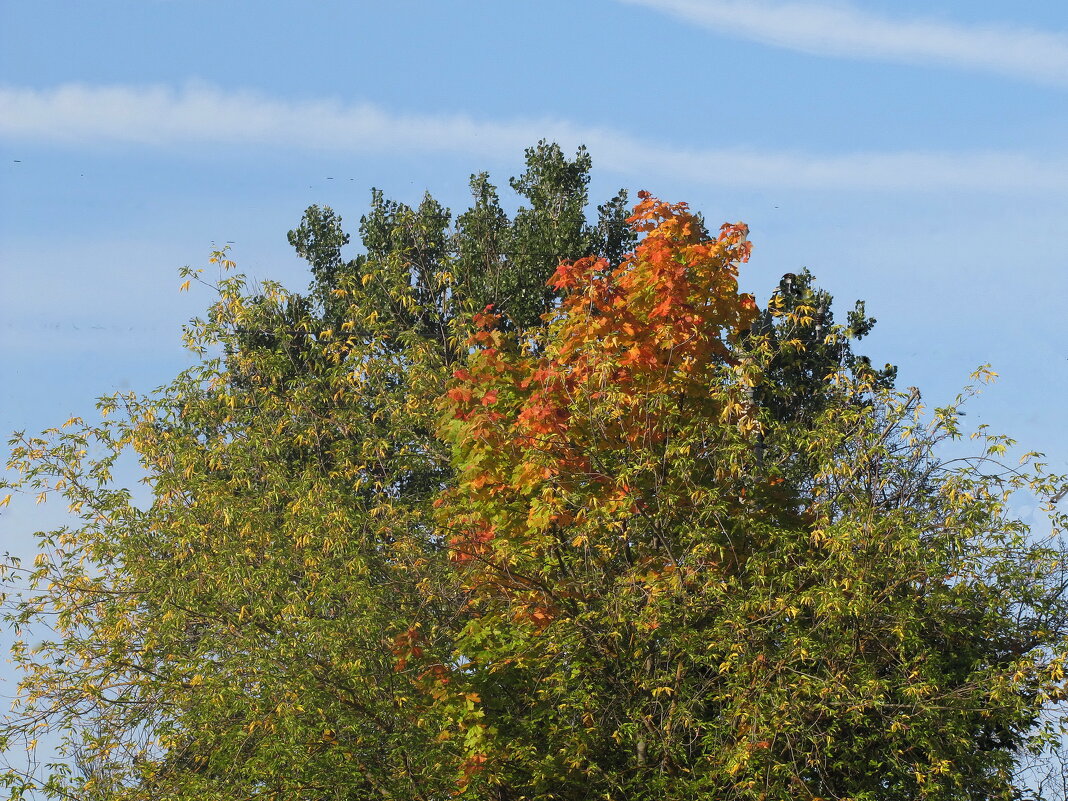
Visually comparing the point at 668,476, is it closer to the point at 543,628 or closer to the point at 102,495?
the point at 543,628

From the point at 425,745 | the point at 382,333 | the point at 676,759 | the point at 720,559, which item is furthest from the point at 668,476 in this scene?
the point at 382,333

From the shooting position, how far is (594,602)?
1374 centimetres

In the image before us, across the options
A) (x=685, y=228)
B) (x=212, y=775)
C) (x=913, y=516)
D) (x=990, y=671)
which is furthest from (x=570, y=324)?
(x=212, y=775)

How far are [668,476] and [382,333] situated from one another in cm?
623

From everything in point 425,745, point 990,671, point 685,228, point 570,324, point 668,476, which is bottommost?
point 425,745

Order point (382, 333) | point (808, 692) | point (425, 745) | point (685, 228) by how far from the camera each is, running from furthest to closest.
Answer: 1. point (382, 333)
2. point (685, 228)
3. point (425, 745)
4. point (808, 692)

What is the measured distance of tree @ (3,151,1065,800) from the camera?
12.7 meters

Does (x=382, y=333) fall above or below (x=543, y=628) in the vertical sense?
above

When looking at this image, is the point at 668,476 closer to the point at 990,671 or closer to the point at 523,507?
the point at 523,507

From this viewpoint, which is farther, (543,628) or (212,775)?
(212,775)

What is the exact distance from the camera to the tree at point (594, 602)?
12656 mm

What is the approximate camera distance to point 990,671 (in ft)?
41.3

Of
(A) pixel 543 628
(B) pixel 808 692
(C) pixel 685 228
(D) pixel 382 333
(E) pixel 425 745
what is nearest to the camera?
(B) pixel 808 692

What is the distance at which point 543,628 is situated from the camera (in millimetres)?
13984
